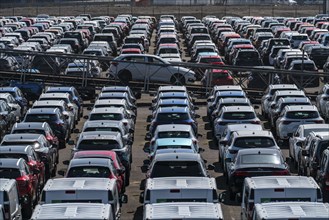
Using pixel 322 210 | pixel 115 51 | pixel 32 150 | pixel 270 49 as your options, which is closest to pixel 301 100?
pixel 32 150

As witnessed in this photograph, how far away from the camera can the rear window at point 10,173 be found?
23812 mm

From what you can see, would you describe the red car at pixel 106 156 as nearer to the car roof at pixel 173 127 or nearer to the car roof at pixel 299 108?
the car roof at pixel 173 127

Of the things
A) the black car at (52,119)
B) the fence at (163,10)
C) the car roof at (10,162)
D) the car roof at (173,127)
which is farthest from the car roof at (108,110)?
the fence at (163,10)

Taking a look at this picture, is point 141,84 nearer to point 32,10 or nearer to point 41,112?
point 41,112

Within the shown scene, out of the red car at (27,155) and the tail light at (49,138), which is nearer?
the red car at (27,155)

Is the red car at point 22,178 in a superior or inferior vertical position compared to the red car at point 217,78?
superior

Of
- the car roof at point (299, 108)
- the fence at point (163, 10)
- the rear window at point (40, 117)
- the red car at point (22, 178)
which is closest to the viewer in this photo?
the red car at point (22, 178)

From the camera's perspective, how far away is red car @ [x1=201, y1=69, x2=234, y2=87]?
47.4 metres

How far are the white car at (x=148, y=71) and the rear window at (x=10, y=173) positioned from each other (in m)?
24.5

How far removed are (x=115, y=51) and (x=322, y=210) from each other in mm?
50430

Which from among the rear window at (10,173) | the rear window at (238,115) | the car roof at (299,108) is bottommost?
the rear window at (238,115)

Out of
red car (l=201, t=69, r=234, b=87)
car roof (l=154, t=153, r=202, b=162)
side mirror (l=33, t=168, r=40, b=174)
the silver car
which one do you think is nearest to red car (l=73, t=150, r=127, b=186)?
side mirror (l=33, t=168, r=40, b=174)

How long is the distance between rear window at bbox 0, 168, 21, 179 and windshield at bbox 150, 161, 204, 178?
9.49ft

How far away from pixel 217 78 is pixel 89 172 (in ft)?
80.2
